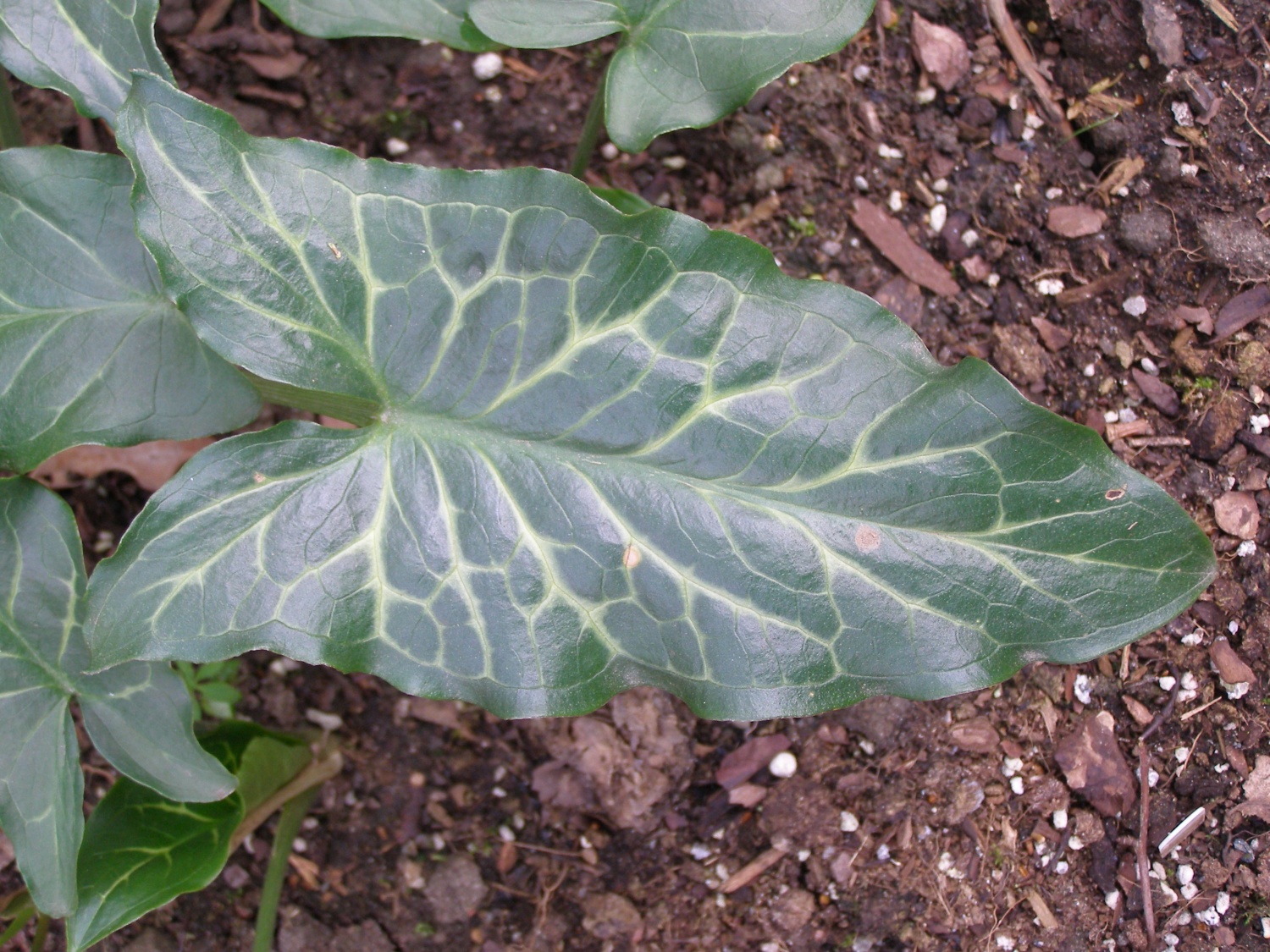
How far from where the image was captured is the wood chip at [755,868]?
1.42 m

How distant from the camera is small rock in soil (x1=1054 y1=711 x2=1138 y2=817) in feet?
4.56

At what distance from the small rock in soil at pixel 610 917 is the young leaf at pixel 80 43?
1.23 meters

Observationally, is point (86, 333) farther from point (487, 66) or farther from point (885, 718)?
point (885, 718)

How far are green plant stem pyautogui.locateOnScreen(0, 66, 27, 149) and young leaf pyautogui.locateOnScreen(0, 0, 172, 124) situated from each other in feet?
0.66

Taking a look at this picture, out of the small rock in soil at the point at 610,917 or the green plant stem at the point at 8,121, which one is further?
the small rock in soil at the point at 610,917

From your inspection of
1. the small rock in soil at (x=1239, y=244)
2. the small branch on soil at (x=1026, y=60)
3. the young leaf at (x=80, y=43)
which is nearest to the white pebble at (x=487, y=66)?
the young leaf at (x=80, y=43)

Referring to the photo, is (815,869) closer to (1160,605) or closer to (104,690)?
(1160,605)

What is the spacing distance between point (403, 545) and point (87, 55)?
2.32ft

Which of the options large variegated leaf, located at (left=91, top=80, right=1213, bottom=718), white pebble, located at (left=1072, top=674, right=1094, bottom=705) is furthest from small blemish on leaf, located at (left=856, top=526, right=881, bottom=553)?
white pebble, located at (left=1072, top=674, right=1094, bottom=705)

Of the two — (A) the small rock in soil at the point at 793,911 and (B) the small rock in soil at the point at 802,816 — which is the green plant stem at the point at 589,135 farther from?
(A) the small rock in soil at the point at 793,911

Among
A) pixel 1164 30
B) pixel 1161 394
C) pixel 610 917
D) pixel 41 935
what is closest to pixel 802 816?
pixel 610 917

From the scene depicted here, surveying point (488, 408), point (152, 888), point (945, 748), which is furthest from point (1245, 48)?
point (152, 888)

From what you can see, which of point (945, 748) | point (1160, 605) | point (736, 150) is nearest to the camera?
point (1160, 605)

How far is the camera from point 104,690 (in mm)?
1165
